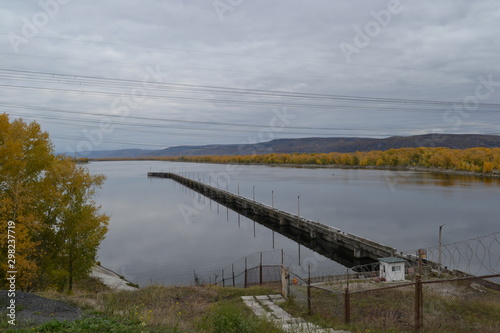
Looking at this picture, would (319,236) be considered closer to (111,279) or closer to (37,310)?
(111,279)

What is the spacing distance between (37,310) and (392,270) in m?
16.3

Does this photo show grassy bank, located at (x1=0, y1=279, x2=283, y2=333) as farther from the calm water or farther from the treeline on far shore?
the treeline on far shore

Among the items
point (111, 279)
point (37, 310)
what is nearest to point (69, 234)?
point (111, 279)

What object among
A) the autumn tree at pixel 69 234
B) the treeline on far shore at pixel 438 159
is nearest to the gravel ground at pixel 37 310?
the autumn tree at pixel 69 234

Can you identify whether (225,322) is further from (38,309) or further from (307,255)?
(307,255)

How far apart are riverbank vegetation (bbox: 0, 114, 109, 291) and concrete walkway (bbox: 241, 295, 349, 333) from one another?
11225 mm

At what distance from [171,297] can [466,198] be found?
2513 inches

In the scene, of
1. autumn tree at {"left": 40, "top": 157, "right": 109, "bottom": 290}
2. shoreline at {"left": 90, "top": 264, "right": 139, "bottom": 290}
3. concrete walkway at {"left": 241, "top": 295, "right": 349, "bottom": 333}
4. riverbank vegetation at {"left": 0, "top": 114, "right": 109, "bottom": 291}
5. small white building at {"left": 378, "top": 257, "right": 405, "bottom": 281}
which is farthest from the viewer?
shoreline at {"left": 90, "top": 264, "right": 139, "bottom": 290}

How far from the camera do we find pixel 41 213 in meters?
22.0

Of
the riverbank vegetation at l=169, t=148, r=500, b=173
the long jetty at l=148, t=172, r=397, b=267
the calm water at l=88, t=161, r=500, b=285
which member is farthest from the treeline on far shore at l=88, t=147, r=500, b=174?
the long jetty at l=148, t=172, r=397, b=267

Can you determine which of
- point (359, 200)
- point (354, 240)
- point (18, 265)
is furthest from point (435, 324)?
point (359, 200)

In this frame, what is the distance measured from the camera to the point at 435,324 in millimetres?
9055

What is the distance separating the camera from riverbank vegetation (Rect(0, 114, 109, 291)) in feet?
61.4

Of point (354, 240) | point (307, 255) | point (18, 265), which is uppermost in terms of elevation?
point (18, 265)
